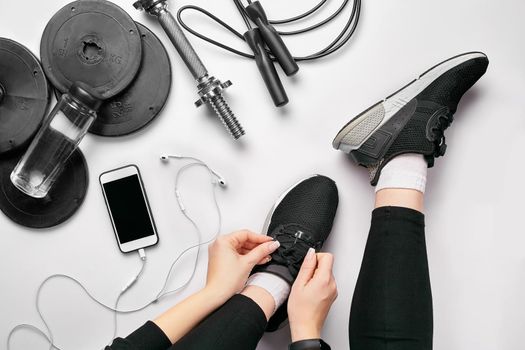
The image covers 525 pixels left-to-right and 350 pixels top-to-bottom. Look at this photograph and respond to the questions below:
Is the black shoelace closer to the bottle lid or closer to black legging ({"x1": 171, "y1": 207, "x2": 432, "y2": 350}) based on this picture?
black legging ({"x1": 171, "y1": 207, "x2": 432, "y2": 350})

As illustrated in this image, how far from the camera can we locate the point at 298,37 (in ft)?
3.36

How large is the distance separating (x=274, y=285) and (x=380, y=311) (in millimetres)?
200

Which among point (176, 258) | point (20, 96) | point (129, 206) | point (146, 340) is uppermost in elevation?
point (20, 96)

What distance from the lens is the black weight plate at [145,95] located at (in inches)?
39.8

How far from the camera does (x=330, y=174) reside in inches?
40.9

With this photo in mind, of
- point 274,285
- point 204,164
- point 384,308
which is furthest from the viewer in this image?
point 204,164

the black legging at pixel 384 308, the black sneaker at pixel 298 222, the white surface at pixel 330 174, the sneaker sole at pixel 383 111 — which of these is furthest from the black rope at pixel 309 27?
the black legging at pixel 384 308

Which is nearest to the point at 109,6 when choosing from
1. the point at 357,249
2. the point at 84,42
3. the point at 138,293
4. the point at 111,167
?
the point at 84,42

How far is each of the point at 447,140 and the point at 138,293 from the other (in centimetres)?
70

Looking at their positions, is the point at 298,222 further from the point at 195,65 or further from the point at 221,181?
the point at 195,65

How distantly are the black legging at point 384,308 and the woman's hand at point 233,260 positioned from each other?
1.1 inches

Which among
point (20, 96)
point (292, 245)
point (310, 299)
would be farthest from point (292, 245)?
point (20, 96)

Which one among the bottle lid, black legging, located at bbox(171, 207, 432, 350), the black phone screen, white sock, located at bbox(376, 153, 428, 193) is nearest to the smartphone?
the black phone screen

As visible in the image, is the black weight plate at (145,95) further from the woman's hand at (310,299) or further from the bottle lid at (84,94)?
the woman's hand at (310,299)
